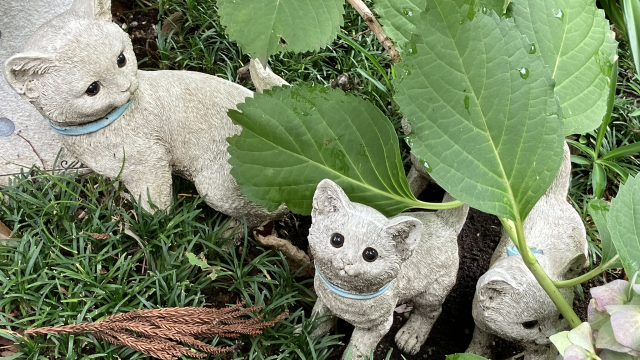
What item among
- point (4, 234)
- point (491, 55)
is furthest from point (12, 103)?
point (491, 55)

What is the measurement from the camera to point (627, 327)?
28.4 inches

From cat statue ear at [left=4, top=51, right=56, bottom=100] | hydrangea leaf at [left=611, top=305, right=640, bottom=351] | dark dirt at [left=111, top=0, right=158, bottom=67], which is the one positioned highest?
hydrangea leaf at [left=611, top=305, right=640, bottom=351]

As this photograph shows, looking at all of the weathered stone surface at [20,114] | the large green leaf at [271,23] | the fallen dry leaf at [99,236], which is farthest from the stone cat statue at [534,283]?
the weathered stone surface at [20,114]

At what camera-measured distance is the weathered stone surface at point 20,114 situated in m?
1.54

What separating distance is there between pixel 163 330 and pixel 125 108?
53 centimetres

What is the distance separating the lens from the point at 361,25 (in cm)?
209

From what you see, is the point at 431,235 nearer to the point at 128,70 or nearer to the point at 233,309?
the point at 233,309

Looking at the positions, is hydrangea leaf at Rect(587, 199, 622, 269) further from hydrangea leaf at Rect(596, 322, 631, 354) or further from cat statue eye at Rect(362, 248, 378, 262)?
cat statue eye at Rect(362, 248, 378, 262)

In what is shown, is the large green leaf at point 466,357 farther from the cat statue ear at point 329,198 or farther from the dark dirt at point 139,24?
the dark dirt at point 139,24

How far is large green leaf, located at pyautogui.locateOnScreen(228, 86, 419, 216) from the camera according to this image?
1.12 metres

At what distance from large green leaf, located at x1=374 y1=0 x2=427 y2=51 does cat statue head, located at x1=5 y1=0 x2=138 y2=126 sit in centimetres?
60

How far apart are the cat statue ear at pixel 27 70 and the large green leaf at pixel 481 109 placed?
751mm

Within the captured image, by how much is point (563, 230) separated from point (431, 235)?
34 cm

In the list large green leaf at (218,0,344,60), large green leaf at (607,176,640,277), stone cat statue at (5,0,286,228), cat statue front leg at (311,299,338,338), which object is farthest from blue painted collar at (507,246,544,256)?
large green leaf at (218,0,344,60)
